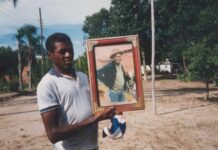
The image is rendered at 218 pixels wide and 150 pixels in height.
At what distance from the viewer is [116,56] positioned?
3.31 metres

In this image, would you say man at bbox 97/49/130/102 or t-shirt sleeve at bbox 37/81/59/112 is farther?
man at bbox 97/49/130/102

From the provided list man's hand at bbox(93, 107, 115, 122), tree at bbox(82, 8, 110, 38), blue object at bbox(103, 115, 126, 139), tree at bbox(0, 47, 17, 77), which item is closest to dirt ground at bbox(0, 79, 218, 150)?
blue object at bbox(103, 115, 126, 139)

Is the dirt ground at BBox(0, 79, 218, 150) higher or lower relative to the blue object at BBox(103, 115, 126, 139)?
lower

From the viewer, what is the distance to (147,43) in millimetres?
45469

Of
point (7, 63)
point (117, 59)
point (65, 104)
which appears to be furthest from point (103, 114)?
point (7, 63)

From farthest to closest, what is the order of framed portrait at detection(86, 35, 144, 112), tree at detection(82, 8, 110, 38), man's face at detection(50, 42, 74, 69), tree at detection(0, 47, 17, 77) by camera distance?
Result: tree at detection(82, 8, 110, 38) → tree at detection(0, 47, 17, 77) → framed portrait at detection(86, 35, 144, 112) → man's face at detection(50, 42, 74, 69)

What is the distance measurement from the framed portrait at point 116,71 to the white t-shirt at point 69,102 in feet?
0.67

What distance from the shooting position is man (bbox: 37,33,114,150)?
2746 millimetres

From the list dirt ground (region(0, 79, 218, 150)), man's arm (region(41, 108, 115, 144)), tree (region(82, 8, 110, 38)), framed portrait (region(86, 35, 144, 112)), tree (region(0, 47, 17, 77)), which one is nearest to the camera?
man's arm (region(41, 108, 115, 144))

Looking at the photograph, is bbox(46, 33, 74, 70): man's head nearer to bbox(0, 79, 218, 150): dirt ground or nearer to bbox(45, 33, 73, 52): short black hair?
bbox(45, 33, 73, 52): short black hair

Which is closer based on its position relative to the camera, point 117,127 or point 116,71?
point 117,127

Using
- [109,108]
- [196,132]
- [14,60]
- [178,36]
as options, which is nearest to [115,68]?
[109,108]

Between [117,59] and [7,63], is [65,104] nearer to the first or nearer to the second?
[117,59]

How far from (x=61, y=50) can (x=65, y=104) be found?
17.8 inches
